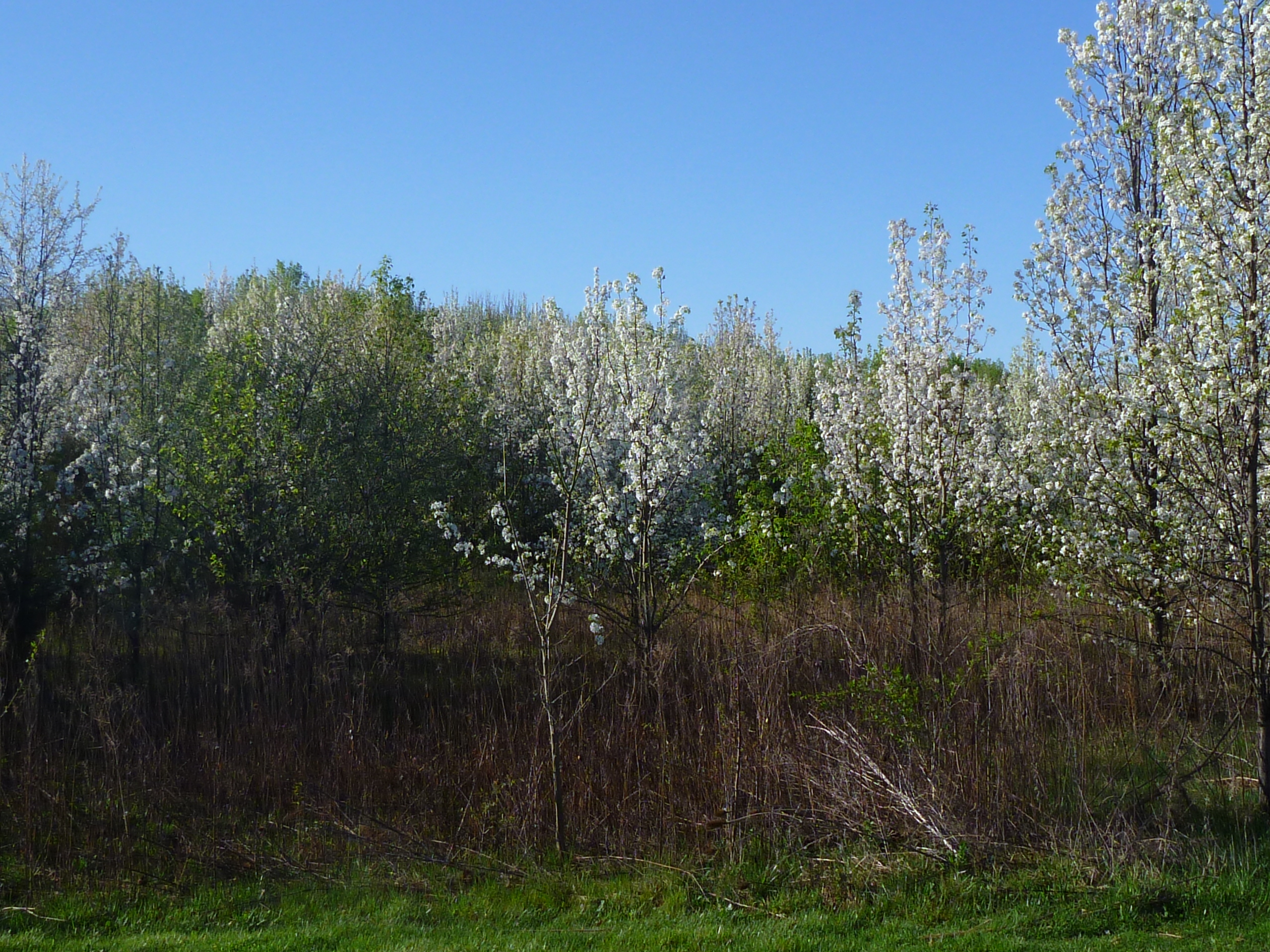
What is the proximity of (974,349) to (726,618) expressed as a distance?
424cm

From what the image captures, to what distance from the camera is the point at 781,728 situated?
7.48 meters

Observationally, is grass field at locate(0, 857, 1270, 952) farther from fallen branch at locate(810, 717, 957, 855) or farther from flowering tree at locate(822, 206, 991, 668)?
flowering tree at locate(822, 206, 991, 668)

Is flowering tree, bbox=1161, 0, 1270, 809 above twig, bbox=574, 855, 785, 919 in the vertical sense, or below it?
above

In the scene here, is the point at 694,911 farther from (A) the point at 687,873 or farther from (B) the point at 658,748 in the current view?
(B) the point at 658,748

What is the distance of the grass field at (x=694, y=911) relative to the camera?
16.9 ft

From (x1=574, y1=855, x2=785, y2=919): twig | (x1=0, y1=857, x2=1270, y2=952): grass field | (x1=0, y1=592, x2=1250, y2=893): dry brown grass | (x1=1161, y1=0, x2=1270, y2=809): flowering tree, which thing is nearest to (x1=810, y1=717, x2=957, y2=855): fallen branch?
(x1=0, y1=592, x2=1250, y2=893): dry brown grass

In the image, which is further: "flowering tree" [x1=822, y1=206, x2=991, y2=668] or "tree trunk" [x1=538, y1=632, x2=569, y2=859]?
"flowering tree" [x1=822, y1=206, x2=991, y2=668]

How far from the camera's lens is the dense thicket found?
22.0ft

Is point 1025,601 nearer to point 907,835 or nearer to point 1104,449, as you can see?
point 1104,449

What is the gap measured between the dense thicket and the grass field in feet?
1.80

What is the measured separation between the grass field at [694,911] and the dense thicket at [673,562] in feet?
1.80

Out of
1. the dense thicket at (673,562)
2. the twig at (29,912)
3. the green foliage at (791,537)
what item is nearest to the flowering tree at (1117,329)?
the dense thicket at (673,562)

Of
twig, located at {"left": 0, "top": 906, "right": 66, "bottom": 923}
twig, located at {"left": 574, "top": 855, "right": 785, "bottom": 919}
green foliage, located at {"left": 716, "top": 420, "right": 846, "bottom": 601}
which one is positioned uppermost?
green foliage, located at {"left": 716, "top": 420, "right": 846, "bottom": 601}

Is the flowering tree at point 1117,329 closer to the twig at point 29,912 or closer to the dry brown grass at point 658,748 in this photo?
the dry brown grass at point 658,748
